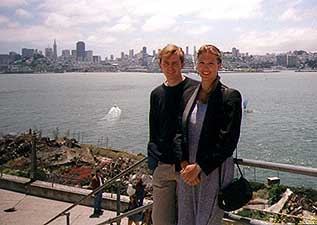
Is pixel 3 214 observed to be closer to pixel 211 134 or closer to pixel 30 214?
pixel 30 214

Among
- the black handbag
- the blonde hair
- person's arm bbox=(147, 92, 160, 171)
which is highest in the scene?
the blonde hair

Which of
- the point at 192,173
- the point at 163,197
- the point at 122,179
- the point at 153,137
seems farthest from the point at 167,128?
the point at 122,179

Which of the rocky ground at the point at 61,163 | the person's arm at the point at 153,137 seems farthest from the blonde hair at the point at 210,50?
the rocky ground at the point at 61,163

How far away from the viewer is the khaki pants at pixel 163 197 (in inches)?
106

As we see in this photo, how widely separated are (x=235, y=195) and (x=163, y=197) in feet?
1.98

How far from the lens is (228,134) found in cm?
223

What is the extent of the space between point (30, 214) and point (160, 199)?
233 inches

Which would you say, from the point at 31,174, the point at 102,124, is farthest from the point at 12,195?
the point at 102,124

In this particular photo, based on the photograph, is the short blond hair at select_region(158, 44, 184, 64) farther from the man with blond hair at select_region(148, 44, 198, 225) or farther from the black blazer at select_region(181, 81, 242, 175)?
the black blazer at select_region(181, 81, 242, 175)

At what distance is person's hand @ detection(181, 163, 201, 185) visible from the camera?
2.32 meters

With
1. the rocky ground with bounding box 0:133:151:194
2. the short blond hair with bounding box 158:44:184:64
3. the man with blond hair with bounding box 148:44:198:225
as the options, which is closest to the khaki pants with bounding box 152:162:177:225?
the man with blond hair with bounding box 148:44:198:225

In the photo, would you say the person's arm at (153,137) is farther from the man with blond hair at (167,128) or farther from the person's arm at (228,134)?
the person's arm at (228,134)

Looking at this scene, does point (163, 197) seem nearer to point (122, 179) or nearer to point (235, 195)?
point (235, 195)

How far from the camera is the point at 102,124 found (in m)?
48.5
